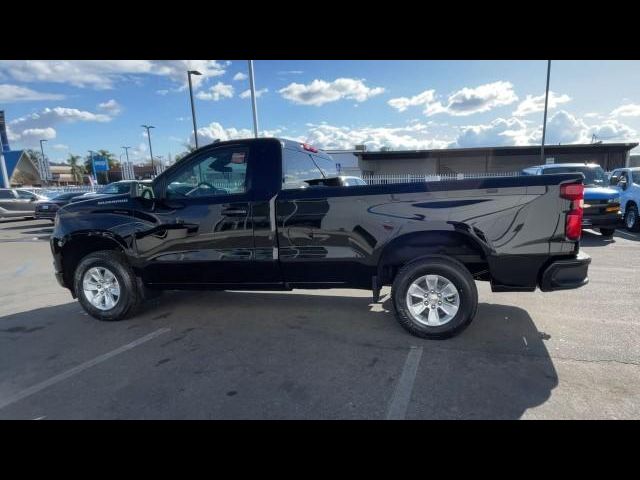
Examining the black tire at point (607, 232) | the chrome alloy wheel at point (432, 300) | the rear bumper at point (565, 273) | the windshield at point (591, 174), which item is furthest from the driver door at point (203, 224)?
the windshield at point (591, 174)

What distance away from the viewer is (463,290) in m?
3.66

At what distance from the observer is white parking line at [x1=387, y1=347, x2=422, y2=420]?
262 centimetres

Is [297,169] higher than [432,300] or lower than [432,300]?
higher

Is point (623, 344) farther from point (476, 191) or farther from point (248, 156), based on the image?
point (248, 156)

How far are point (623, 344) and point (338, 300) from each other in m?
3.15

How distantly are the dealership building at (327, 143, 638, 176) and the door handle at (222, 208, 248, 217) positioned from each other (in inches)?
969

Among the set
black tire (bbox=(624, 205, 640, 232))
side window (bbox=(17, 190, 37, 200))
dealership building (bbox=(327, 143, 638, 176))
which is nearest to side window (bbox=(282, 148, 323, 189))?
black tire (bbox=(624, 205, 640, 232))

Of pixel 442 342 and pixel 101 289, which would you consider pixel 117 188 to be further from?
pixel 442 342

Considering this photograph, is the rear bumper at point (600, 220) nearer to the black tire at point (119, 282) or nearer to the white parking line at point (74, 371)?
the white parking line at point (74, 371)

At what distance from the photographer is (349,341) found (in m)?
3.84

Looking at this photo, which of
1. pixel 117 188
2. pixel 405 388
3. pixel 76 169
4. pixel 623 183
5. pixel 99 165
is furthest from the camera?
pixel 76 169

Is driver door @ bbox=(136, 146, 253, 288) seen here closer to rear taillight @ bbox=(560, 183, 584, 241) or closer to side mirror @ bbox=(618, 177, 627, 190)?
rear taillight @ bbox=(560, 183, 584, 241)

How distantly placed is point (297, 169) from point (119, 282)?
2.63 m

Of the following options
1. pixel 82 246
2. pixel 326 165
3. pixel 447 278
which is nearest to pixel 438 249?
pixel 447 278
